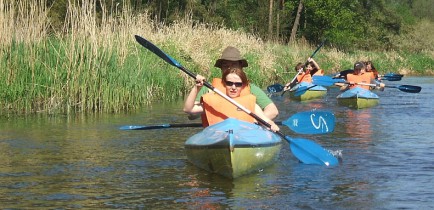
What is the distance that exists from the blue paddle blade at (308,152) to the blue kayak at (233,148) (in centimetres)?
48

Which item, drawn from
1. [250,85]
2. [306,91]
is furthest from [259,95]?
[306,91]

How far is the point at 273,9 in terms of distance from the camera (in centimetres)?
4944

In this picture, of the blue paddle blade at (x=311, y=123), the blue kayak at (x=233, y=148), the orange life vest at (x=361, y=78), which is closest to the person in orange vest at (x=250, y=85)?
the blue kayak at (x=233, y=148)

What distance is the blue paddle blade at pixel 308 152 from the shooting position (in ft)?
32.0

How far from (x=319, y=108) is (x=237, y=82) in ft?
31.1

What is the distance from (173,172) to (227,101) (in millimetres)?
956

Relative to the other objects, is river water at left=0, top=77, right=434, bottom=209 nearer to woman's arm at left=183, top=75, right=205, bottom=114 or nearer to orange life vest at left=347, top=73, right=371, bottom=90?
woman's arm at left=183, top=75, right=205, bottom=114

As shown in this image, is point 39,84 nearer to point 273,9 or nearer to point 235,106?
point 235,106

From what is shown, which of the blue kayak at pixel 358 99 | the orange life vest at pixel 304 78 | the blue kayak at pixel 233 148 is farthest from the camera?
the orange life vest at pixel 304 78

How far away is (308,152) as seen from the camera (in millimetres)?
9797

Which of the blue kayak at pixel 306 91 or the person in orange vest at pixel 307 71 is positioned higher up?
the person in orange vest at pixel 307 71

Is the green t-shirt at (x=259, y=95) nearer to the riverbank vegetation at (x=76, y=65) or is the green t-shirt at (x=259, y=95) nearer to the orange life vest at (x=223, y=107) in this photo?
the orange life vest at (x=223, y=107)

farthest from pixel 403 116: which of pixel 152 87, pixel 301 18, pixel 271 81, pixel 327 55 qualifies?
pixel 301 18

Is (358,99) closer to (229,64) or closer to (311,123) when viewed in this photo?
(311,123)
